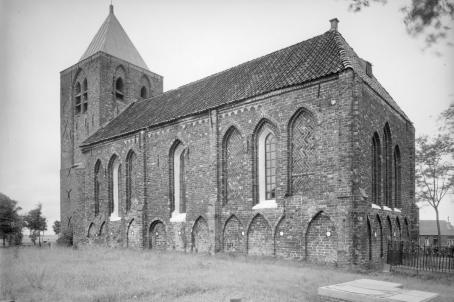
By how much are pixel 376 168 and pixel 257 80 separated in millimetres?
7148

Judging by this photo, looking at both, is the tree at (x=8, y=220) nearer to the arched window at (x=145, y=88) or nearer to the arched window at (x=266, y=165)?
the arched window at (x=145, y=88)

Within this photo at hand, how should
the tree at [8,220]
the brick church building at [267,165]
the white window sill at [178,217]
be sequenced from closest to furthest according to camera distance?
the brick church building at [267,165] < the white window sill at [178,217] < the tree at [8,220]

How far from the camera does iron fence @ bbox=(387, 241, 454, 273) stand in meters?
14.1

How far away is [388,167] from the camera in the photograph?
19.6 m

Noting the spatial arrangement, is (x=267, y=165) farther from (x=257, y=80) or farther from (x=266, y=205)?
(x=257, y=80)

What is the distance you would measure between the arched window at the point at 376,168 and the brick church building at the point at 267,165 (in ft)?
0.21

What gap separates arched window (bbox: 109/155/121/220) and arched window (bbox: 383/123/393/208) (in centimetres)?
→ 1731

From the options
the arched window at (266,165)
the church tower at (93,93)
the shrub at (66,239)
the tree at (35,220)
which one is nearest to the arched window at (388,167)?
the arched window at (266,165)

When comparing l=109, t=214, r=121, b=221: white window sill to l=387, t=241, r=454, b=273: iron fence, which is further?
l=109, t=214, r=121, b=221: white window sill

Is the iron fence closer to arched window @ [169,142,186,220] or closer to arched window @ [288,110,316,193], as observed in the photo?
arched window @ [288,110,316,193]

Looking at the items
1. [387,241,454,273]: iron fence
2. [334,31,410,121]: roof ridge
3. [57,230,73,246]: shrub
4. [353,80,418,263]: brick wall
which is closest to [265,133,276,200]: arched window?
[353,80,418,263]: brick wall

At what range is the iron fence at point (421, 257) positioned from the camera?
1413cm

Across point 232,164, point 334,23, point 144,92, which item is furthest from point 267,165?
point 144,92

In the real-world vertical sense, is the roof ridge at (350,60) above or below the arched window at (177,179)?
above
